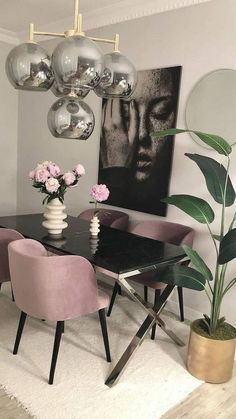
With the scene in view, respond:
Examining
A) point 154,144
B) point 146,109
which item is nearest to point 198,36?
point 146,109

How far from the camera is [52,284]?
2.19 metres

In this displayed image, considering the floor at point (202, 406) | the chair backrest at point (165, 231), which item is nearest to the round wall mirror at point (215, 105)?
the chair backrest at point (165, 231)

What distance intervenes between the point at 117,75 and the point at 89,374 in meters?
1.93

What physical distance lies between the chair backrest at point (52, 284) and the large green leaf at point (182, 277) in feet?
1.57

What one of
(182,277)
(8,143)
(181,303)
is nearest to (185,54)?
(182,277)

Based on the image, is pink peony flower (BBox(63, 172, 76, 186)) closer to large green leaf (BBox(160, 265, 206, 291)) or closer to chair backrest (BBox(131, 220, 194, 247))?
chair backrest (BBox(131, 220, 194, 247))

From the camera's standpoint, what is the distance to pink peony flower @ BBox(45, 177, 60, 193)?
278 cm

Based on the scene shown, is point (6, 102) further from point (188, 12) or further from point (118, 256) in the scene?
point (118, 256)

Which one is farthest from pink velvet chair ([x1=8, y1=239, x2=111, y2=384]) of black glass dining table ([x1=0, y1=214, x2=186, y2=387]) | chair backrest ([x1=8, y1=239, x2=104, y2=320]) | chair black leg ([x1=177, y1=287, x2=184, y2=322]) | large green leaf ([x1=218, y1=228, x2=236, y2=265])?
chair black leg ([x1=177, y1=287, x2=184, y2=322])

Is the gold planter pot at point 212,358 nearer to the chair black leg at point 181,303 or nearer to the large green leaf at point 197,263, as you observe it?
the large green leaf at point 197,263

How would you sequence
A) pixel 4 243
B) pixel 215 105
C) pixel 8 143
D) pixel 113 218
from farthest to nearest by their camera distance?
pixel 8 143, pixel 113 218, pixel 215 105, pixel 4 243

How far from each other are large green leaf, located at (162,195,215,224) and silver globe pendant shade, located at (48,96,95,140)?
80 cm

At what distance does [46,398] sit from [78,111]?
174 cm

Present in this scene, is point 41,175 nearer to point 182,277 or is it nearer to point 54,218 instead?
point 54,218
